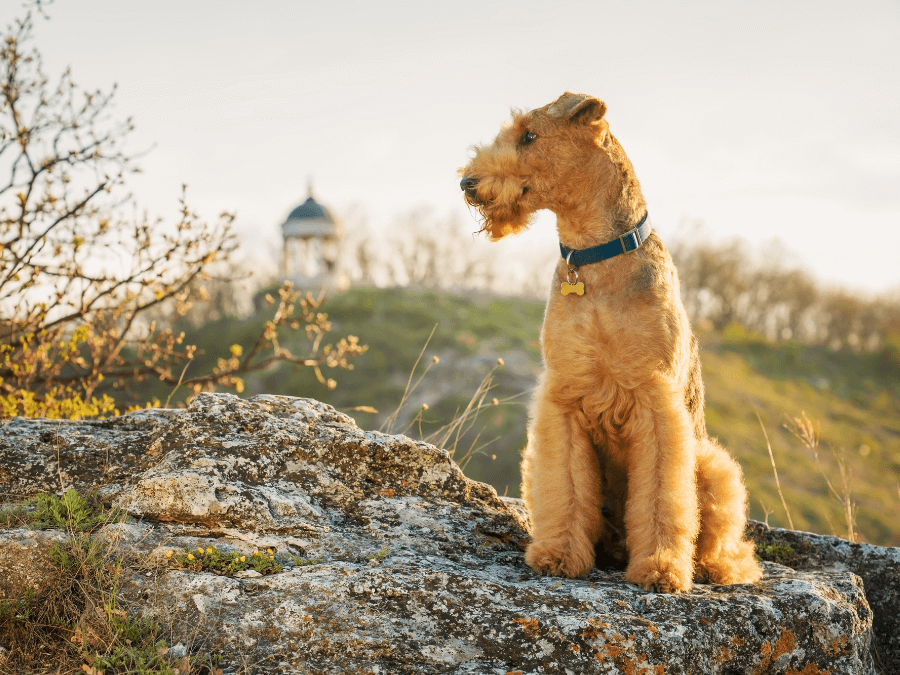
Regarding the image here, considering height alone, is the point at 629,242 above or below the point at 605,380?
above

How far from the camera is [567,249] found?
3.41m

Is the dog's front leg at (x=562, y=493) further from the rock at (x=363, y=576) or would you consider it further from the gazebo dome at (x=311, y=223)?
the gazebo dome at (x=311, y=223)

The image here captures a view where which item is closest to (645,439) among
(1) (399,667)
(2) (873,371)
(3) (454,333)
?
(1) (399,667)

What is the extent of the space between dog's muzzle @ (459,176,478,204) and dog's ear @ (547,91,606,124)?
1.73 ft

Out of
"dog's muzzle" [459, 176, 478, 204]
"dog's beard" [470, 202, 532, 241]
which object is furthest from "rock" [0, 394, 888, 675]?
"dog's muzzle" [459, 176, 478, 204]

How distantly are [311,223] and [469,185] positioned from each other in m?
34.7

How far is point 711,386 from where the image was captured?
1320 inches

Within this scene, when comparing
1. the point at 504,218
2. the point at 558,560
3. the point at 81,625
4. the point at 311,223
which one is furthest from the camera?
the point at 311,223

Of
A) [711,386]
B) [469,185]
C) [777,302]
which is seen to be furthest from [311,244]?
[469,185]

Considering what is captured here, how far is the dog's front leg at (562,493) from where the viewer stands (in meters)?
3.04

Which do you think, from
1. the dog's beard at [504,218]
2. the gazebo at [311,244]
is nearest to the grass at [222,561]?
the dog's beard at [504,218]

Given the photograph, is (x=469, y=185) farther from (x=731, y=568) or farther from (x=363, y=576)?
(x=731, y=568)

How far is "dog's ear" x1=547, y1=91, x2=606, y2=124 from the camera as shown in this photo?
3293mm

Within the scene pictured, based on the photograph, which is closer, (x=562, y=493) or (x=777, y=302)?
(x=562, y=493)
